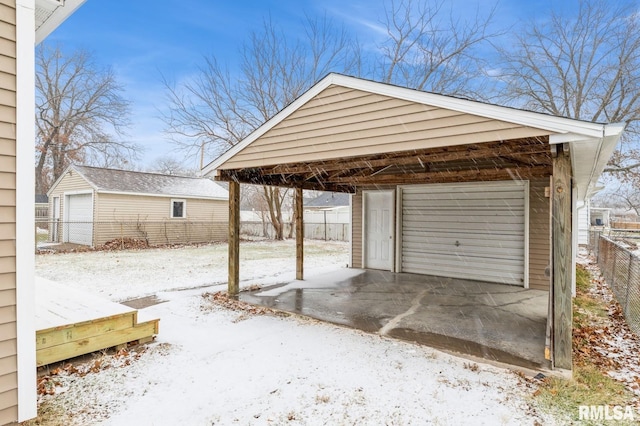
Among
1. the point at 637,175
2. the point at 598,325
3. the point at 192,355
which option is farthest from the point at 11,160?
the point at 637,175

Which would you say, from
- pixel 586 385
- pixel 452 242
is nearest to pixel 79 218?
pixel 452 242

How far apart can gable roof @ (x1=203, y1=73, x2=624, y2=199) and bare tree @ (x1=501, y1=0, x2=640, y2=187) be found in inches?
504

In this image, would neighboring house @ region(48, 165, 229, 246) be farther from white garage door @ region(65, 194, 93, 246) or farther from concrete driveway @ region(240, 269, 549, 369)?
concrete driveway @ region(240, 269, 549, 369)

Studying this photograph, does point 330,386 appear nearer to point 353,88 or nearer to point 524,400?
point 524,400

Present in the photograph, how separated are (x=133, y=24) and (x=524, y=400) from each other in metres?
23.3

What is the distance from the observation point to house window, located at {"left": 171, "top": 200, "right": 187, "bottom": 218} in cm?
1730

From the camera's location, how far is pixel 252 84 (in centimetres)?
1777

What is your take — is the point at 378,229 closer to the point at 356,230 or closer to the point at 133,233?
the point at 356,230

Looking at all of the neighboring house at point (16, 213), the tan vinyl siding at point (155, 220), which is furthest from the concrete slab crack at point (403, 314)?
the tan vinyl siding at point (155, 220)

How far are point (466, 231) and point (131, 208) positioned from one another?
14.0 m

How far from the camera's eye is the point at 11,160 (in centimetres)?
240

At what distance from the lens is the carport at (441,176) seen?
11.5 ft

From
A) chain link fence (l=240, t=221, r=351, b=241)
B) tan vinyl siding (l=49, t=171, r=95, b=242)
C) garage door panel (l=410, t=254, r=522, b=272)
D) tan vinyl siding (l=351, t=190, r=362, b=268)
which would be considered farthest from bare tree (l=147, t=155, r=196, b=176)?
garage door panel (l=410, t=254, r=522, b=272)

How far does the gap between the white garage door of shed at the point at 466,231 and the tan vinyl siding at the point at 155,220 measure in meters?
Result: 12.1
